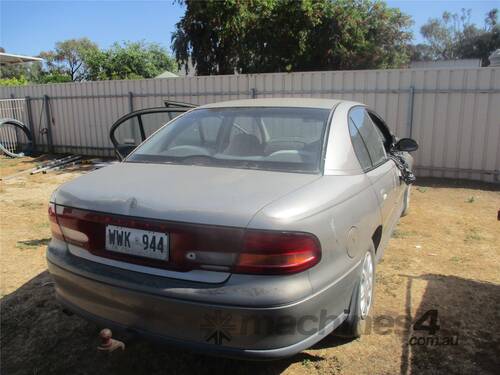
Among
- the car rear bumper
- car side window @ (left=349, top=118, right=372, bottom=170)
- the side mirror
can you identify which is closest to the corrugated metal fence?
the side mirror

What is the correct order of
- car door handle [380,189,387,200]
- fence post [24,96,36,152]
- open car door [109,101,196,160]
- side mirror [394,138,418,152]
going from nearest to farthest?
car door handle [380,189,387,200] < side mirror [394,138,418,152] < open car door [109,101,196,160] < fence post [24,96,36,152]

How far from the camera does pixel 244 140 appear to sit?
300 centimetres

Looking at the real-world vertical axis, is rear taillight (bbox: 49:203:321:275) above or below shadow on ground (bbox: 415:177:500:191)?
above

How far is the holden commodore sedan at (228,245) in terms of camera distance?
1982mm

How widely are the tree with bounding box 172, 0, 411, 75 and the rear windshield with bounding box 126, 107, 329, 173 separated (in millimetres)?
14126

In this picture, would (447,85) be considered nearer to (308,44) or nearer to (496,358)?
(496,358)

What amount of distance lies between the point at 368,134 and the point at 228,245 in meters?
1.97

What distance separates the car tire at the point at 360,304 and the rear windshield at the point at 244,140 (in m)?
0.76

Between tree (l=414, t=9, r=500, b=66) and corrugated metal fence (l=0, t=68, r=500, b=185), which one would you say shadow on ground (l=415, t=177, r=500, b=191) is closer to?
corrugated metal fence (l=0, t=68, r=500, b=185)

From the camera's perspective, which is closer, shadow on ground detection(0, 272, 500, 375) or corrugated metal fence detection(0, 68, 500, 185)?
shadow on ground detection(0, 272, 500, 375)

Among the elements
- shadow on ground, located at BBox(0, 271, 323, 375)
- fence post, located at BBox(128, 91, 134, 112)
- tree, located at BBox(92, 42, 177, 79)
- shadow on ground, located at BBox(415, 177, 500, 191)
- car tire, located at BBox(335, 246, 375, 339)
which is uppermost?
tree, located at BBox(92, 42, 177, 79)

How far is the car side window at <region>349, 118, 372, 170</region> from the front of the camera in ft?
9.70

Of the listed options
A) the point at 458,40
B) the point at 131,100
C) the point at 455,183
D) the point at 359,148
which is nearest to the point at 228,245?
the point at 359,148

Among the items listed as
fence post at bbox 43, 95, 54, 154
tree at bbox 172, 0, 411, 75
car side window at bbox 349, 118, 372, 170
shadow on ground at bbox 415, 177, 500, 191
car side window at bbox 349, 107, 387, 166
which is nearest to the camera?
car side window at bbox 349, 118, 372, 170
